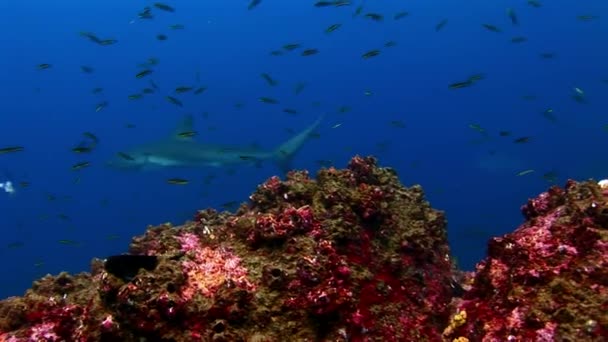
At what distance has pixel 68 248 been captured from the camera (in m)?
68.9

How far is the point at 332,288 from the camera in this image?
13.9 ft

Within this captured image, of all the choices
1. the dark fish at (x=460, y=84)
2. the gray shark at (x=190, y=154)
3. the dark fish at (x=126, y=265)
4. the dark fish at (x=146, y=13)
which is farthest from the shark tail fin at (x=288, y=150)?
the dark fish at (x=126, y=265)

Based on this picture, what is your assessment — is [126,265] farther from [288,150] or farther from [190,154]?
[190,154]

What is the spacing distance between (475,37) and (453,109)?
24222mm

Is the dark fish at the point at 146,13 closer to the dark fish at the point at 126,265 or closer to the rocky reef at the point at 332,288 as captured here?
the rocky reef at the point at 332,288

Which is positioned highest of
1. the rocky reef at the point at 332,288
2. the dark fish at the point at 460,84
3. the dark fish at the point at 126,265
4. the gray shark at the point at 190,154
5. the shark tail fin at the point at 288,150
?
the dark fish at the point at 126,265

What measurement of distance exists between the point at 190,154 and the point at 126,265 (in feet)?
52.4

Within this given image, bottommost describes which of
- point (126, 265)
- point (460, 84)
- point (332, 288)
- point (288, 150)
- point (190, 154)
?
point (190, 154)

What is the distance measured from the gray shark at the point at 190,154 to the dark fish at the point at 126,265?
14.0m

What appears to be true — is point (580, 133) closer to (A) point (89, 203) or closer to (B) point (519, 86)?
(B) point (519, 86)

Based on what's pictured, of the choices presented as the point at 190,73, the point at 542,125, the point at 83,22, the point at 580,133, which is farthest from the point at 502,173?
the point at 83,22

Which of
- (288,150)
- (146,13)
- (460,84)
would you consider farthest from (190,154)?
(460,84)

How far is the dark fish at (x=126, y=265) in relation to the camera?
4121 millimetres

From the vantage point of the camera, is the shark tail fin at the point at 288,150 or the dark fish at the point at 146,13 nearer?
the dark fish at the point at 146,13
